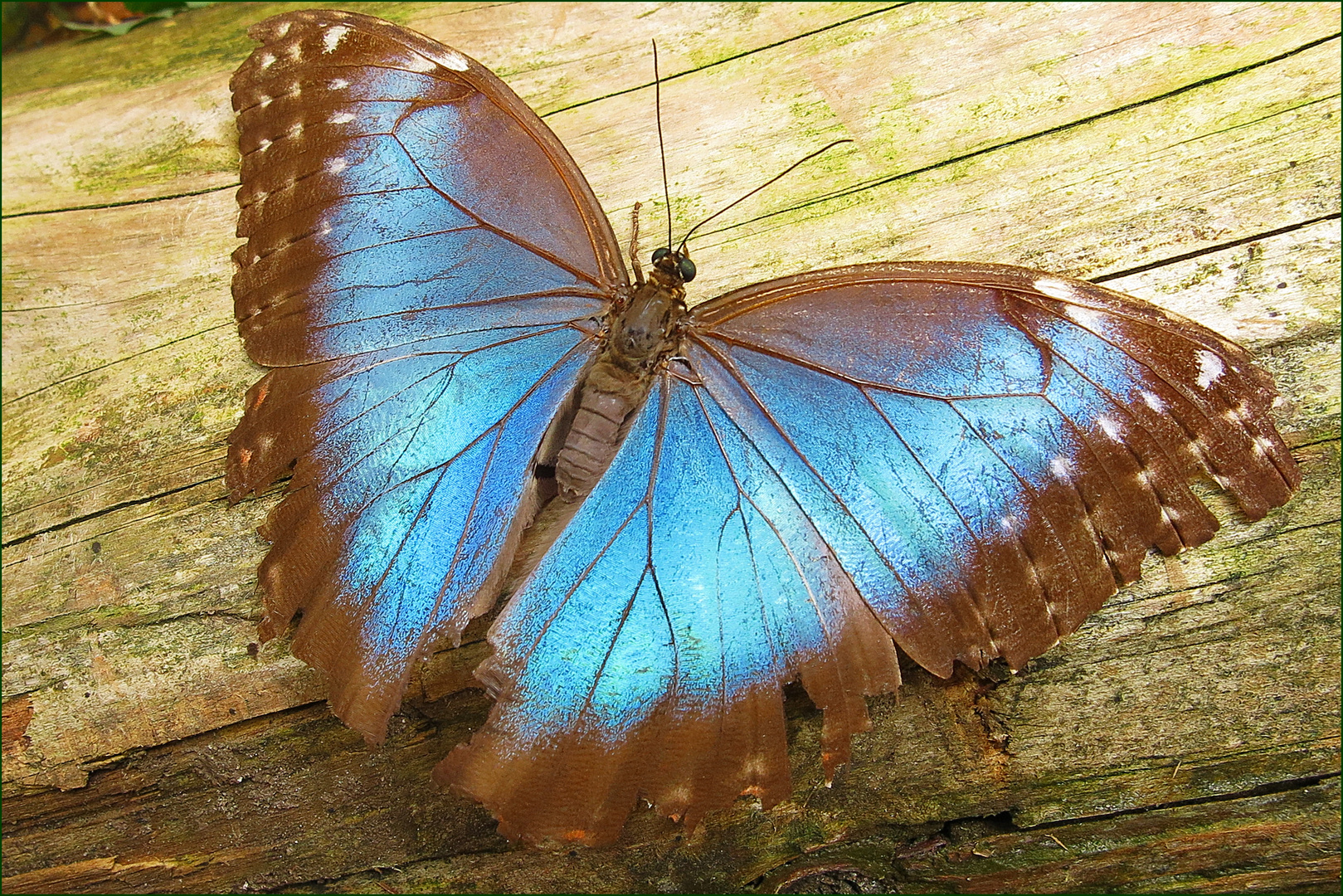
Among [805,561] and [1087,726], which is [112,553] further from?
[1087,726]

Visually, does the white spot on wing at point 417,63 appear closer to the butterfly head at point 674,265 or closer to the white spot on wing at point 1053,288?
the butterfly head at point 674,265

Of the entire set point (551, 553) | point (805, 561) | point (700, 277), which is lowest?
point (805, 561)

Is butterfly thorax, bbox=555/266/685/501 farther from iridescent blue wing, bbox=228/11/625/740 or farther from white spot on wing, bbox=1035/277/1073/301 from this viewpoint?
white spot on wing, bbox=1035/277/1073/301

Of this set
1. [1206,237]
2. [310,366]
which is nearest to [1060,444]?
[1206,237]

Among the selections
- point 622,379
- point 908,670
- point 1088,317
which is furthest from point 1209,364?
point 622,379

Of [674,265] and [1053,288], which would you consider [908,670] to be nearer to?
[1053,288]
